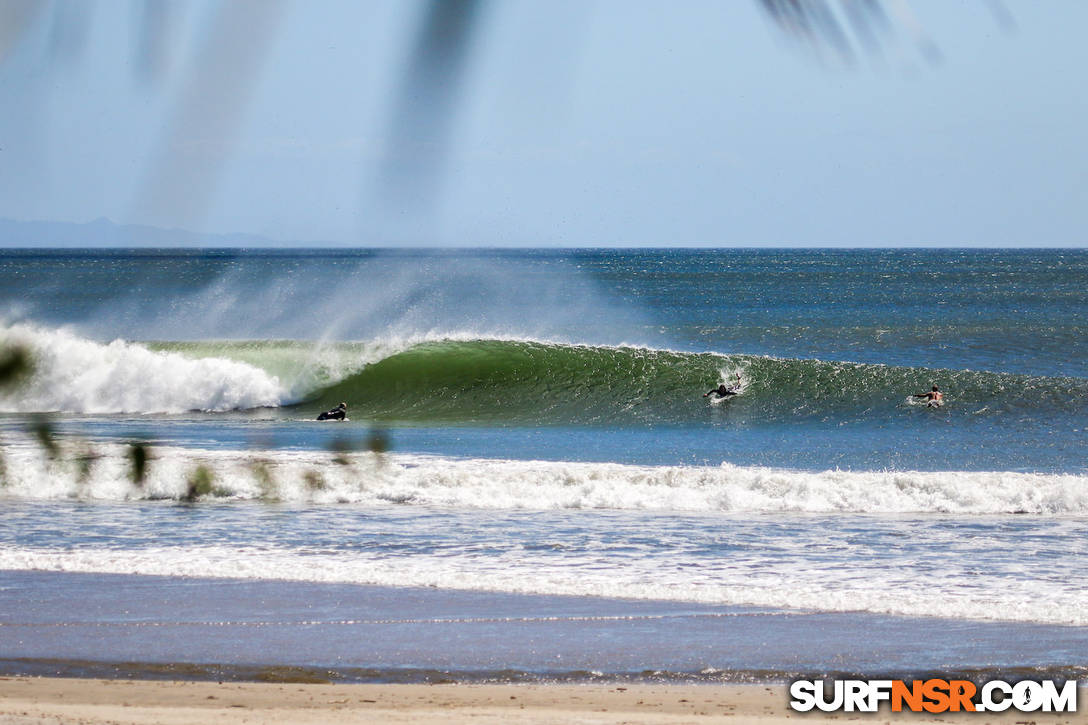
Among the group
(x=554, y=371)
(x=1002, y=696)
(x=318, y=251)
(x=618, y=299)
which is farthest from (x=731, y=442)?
(x=618, y=299)

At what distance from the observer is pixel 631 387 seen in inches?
933

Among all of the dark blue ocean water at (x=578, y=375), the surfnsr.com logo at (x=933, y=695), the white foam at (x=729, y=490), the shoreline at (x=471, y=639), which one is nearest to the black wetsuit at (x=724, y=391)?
the dark blue ocean water at (x=578, y=375)

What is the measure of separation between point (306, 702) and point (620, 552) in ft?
13.9

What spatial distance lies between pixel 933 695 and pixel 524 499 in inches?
271

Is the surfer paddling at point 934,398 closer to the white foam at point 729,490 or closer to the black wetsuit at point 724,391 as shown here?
the black wetsuit at point 724,391

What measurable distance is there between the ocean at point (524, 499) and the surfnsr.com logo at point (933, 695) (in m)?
0.27

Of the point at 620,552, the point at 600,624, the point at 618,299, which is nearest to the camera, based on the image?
the point at 600,624

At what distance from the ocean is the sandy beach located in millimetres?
326

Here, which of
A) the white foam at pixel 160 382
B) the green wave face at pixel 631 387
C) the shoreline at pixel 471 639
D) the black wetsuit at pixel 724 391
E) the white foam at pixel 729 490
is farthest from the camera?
the black wetsuit at pixel 724 391

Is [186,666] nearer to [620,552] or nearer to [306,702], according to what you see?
[306,702]

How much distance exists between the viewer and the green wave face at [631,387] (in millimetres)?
21453

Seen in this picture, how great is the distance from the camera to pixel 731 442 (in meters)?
18.3

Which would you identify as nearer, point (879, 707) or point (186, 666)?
point (879, 707)

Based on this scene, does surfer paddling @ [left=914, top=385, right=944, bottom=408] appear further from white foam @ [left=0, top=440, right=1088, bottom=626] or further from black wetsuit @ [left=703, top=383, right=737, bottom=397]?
white foam @ [left=0, top=440, right=1088, bottom=626]
